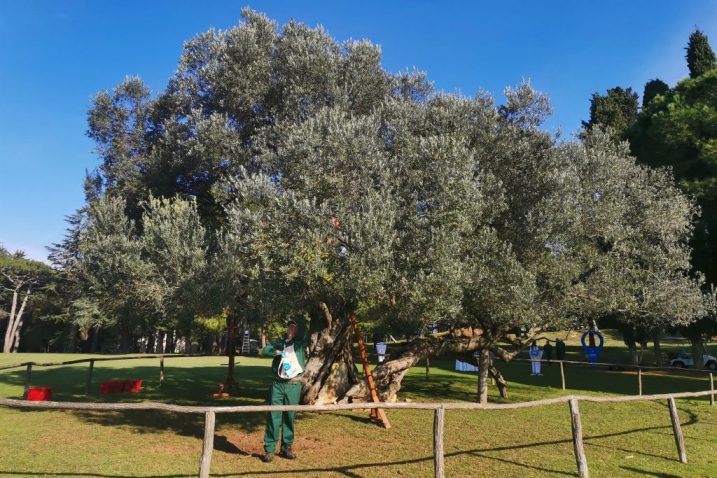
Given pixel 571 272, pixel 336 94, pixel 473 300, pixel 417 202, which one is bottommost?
pixel 473 300

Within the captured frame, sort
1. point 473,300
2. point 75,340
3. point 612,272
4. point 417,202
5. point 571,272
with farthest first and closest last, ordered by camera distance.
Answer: point 75,340, point 612,272, point 571,272, point 473,300, point 417,202

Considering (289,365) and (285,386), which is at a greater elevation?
(289,365)

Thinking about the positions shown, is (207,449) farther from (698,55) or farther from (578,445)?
(698,55)

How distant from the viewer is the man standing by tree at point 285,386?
923 cm

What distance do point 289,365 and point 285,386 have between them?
385 mm

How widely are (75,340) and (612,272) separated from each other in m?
76.3

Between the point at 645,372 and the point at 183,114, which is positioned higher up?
the point at 183,114

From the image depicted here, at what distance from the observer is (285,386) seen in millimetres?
9266

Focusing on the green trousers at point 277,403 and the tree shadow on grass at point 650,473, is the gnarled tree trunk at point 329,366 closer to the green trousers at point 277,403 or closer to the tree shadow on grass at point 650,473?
the green trousers at point 277,403

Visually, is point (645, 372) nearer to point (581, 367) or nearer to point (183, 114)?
point (581, 367)

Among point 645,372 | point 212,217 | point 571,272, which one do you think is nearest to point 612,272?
point 571,272

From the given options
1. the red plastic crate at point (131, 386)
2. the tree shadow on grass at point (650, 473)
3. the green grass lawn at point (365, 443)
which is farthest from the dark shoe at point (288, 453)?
the red plastic crate at point (131, 386)

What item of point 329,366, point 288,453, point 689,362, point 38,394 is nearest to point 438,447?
point 288,453

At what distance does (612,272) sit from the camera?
14.2 meters
